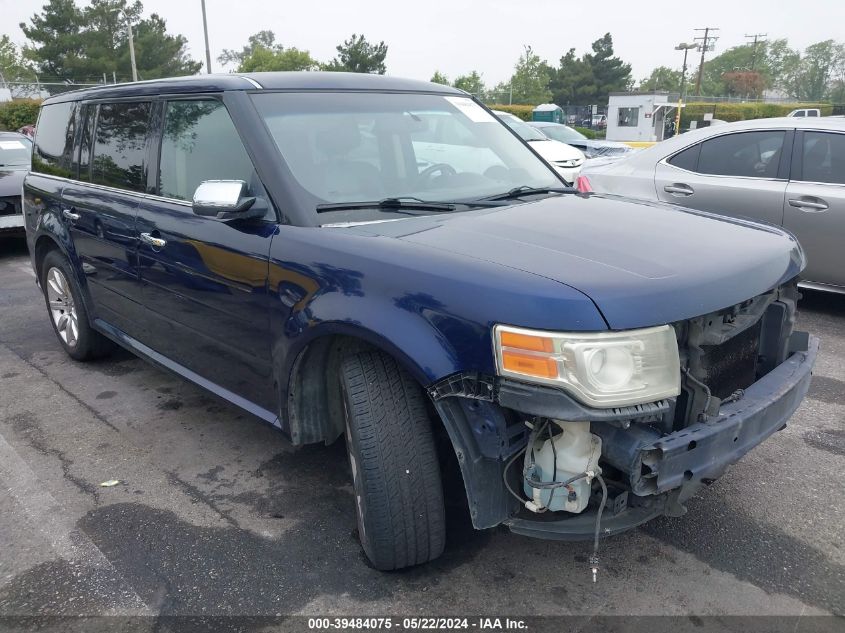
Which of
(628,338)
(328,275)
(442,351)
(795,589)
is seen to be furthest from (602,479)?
(328,275)

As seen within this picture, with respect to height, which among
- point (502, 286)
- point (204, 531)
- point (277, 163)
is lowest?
point (204, 531)

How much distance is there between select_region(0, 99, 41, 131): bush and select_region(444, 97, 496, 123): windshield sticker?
3231 centimetres

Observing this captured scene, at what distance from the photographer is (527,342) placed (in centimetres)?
204

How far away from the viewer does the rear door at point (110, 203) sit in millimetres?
3725

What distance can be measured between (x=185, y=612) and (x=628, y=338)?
1.77 metres

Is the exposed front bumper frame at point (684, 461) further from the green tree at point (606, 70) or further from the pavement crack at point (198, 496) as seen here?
the green tree at point (606, 70)

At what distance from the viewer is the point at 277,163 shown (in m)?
2.88

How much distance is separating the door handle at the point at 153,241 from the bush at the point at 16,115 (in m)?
32.0

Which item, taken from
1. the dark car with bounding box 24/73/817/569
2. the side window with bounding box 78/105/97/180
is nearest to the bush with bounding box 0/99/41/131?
the side window with bounding box 78/105/97/180

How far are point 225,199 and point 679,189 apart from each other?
4.41 m

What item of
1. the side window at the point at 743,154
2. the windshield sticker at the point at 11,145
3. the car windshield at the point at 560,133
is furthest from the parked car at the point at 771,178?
the car windshield at the point at 560,133

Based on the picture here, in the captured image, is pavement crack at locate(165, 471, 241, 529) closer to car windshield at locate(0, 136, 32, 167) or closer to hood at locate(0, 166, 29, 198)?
hood at locate(0, 166, 29, 198)

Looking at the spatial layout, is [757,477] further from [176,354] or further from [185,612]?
[176,354]

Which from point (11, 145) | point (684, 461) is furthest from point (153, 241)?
point (11, 145)
